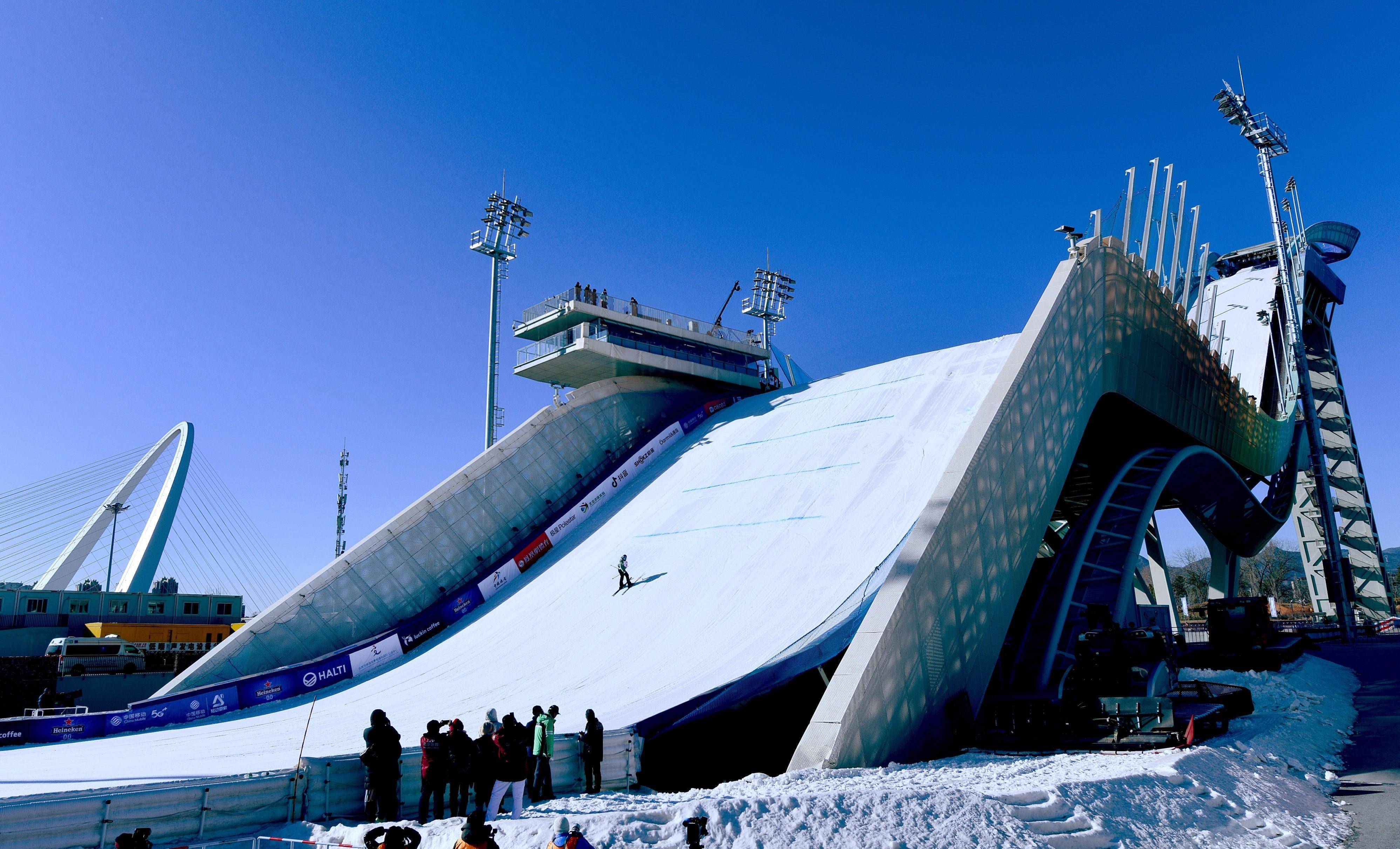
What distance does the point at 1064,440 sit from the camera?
62.1 feet

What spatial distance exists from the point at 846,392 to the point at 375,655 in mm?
17753

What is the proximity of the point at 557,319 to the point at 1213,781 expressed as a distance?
2875 cm

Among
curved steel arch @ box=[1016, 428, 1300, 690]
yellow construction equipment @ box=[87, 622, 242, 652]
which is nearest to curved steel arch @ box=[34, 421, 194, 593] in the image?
yellow construction equipment @ box=[87, 622, 242, 652]

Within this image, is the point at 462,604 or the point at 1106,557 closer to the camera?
the point at 1106,557

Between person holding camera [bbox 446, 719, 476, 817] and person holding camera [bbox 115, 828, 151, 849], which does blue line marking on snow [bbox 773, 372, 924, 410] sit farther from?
person holding camera [bbox 115, 828, 151, 849]

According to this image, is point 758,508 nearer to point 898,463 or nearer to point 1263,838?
point 898,463

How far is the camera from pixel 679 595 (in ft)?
66.6

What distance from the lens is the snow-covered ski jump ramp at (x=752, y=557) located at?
1345 centimetres

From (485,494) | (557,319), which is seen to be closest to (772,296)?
(557,319)

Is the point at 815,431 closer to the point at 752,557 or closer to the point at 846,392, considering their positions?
the point at 846,392

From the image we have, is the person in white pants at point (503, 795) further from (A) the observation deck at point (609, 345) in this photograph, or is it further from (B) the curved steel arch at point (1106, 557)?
(A) the observation deck at point (609, 345)

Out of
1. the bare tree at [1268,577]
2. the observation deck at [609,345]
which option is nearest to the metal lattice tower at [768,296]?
the observation deck at [609,345]

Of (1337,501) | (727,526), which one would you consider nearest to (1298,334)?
(1337,501)

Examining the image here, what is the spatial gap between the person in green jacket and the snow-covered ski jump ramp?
7.59ft
